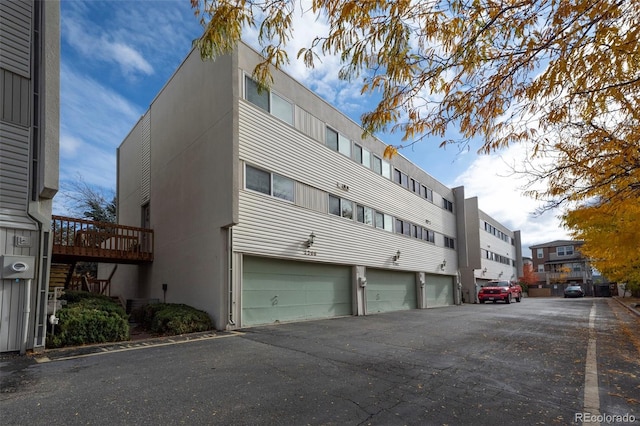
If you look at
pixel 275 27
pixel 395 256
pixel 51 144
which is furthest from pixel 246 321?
pixel 395 256

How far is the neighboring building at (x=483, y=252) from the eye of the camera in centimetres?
2886

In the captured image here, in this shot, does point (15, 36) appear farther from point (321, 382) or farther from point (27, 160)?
point (321, 382)

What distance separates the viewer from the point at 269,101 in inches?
491

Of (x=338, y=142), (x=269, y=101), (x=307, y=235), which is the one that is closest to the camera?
(x=269, y=101)

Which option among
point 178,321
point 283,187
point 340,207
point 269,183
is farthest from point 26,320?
point 340,207

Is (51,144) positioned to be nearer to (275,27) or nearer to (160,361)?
(160,361)

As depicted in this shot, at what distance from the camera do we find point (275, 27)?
12.8ft

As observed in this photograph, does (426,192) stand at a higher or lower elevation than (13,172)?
higher

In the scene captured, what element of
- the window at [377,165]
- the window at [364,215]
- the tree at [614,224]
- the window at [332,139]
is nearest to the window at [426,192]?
the window at [377,165]

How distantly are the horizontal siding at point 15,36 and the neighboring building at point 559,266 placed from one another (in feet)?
186

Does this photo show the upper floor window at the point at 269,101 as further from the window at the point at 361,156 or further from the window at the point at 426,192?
the window at the point at 426,192

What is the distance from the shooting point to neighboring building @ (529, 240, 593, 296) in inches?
2088

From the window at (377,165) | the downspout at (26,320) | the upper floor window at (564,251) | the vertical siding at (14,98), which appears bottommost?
the downspout at (26,320)

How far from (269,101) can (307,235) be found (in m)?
4.85
